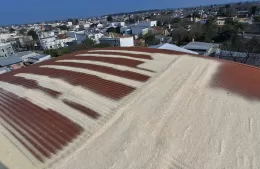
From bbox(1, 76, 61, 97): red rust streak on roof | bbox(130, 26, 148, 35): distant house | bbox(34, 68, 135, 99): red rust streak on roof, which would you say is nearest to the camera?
bbox(34, 68, 135, 99): red rust streak on roof

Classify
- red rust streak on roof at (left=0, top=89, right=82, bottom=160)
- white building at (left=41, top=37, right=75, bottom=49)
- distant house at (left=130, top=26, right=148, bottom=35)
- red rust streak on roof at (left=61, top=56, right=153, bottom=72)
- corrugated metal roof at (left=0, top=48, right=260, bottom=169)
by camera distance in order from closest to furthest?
1. corrugated metal roof at (left=0, top=48, right=260, bottom=169)
2. red rust streak on roof at (left=0, top=89, right=82, bottom=160)
3. red rust streak on roof at (left=61, top=56, right=153, bottom=72)
4. white building at (left=41, top=37, right=75, bottom=49)
5. distant house at (left=130, top=26, right=148, bottom=35)

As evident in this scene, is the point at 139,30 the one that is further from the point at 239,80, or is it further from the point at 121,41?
A: the point at 239,80

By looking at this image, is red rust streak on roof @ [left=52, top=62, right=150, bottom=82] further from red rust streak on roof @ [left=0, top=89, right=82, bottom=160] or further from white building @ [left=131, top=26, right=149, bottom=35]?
white building @ [left=131, top=26, right=149, bottom=35]

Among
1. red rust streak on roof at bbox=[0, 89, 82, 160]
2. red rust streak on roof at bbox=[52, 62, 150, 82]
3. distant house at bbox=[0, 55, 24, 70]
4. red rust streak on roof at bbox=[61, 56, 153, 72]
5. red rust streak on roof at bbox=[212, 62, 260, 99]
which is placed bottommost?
distant house at bbox=[0, 55, 24, 70]

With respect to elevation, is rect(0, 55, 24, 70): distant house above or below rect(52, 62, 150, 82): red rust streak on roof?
below

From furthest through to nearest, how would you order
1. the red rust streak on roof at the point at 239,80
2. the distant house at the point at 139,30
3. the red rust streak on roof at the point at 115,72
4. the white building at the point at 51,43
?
the distant house at the point at 139,30 < the white building at the point at 51,43 < the red rust streak on roof at the point at 115,72 < the red rust streak on roof at the point at 239,80

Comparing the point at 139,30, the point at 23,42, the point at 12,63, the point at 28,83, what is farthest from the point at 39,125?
the point at 23,42

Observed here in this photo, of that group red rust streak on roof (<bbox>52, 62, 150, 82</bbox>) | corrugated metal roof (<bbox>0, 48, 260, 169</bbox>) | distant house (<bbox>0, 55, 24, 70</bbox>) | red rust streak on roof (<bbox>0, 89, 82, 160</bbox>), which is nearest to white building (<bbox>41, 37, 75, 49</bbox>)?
distant house (<bbox>0, 55, 24, 70</bbox>)

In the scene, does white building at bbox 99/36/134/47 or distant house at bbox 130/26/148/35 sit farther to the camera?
distant house at bbox 130/26/148/35

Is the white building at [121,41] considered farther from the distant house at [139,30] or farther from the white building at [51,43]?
the white building at [51,43]

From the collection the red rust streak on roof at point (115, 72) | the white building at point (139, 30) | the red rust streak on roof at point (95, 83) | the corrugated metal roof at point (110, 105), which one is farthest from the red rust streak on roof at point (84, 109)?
the white building at point (139, 30)
